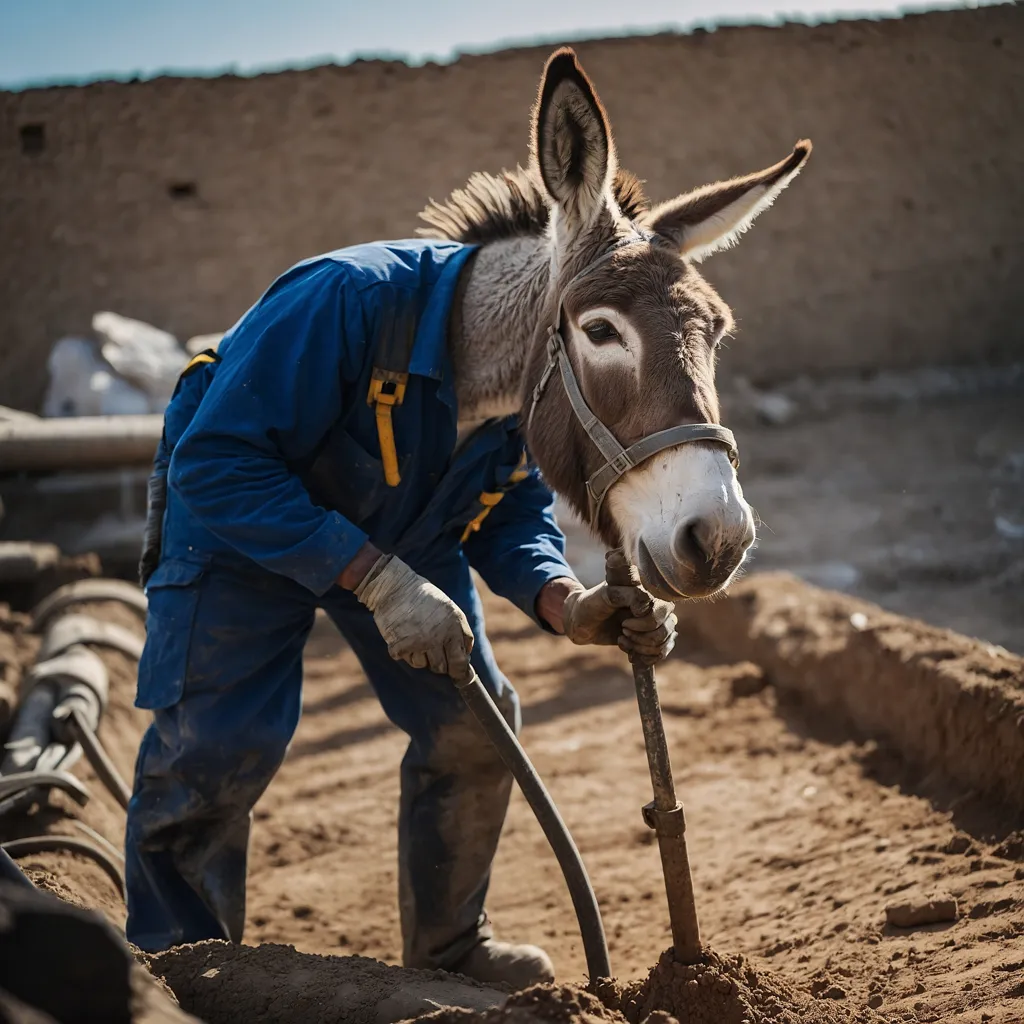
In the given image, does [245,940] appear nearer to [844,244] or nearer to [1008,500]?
[1008,500]

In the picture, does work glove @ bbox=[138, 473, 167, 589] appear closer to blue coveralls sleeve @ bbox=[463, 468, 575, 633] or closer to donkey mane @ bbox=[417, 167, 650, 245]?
blue coveralls sleeve @ bbox=[463, 468, 575, 633]

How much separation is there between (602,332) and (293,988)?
153cm

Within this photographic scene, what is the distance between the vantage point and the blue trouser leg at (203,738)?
2830 millimetres

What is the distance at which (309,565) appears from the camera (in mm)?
2512

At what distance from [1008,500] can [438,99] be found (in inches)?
242

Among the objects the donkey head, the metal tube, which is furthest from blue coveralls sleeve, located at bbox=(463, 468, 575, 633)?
the metal tube

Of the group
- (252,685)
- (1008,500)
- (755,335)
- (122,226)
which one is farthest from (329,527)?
(755,335)

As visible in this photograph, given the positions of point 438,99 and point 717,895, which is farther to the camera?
point 438,99

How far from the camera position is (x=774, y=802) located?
4.27 meters

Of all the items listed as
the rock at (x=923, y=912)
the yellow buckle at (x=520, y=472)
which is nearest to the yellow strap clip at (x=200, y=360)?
the yellow buckle at (x=520, y=472)

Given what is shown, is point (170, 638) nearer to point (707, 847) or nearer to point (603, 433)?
point (603, 433)

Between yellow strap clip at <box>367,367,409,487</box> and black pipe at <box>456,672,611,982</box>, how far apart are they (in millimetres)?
586

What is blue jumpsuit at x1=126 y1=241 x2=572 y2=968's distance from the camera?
8.41 feet

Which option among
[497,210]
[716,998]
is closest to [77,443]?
[497,210]
